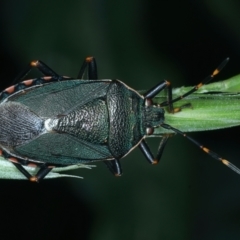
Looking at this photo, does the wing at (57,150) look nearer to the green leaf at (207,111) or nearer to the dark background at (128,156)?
the green leaf at (207,111)

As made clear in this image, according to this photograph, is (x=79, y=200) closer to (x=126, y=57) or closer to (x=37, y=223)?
(x=37, y=223)

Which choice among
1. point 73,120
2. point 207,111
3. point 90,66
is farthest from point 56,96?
point 207,111

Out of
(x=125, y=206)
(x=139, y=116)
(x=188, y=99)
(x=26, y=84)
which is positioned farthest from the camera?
(x=125, y=206)

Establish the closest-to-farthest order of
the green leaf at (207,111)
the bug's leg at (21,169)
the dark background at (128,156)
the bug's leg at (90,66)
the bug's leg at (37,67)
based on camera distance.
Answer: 1. the green leaf at (207,111)
2. the bug's leg at (21,169)
3. the bug's leg at (37,67)
4. the bug's leg at (90,66)
5. the dark background at (128,156)

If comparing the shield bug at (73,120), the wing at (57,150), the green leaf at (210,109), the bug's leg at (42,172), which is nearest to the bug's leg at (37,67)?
the shield bug at (73,120)

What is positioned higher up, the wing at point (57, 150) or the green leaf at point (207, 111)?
the green leaf at point (207, 111)

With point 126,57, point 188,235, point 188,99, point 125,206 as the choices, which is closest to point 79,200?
point 125,206
